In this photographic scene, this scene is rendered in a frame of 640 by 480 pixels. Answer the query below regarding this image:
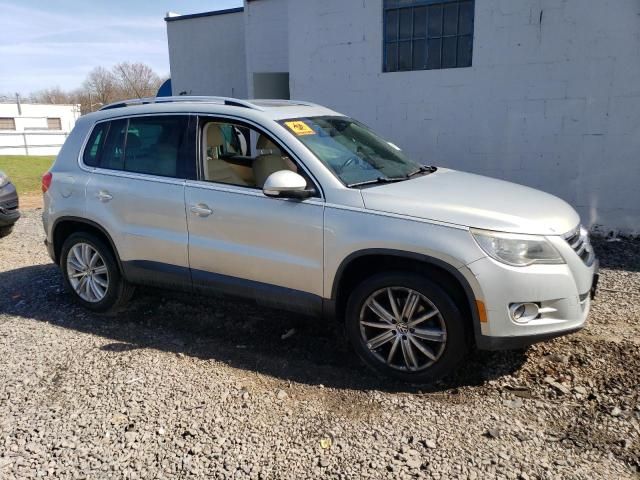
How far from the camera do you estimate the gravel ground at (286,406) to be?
114 inches

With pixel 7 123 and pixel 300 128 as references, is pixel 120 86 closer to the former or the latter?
pixel 7 123

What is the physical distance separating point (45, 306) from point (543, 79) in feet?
21.9

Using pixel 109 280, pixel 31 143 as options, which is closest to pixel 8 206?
pixel 109 280

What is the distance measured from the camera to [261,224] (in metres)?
3.89

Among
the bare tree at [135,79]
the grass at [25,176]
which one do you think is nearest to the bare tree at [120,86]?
the bare tree at [135,79]

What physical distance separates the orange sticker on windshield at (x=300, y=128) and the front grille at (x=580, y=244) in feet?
6.46

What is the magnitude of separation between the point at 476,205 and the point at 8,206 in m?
7.40

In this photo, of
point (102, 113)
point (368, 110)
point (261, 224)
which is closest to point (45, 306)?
point (102, 113)

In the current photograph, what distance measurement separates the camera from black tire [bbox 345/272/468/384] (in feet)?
11.1

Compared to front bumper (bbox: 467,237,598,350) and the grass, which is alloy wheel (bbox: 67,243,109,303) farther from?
the grass

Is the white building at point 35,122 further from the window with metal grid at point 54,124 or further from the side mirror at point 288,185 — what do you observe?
the side mirror at point 288,185

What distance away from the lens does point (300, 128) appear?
4.11 metres

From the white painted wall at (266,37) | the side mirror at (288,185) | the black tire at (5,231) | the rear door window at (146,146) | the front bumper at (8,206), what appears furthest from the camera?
the white painted wall at (266,37)

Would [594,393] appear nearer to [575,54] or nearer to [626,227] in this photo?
[626,227]
